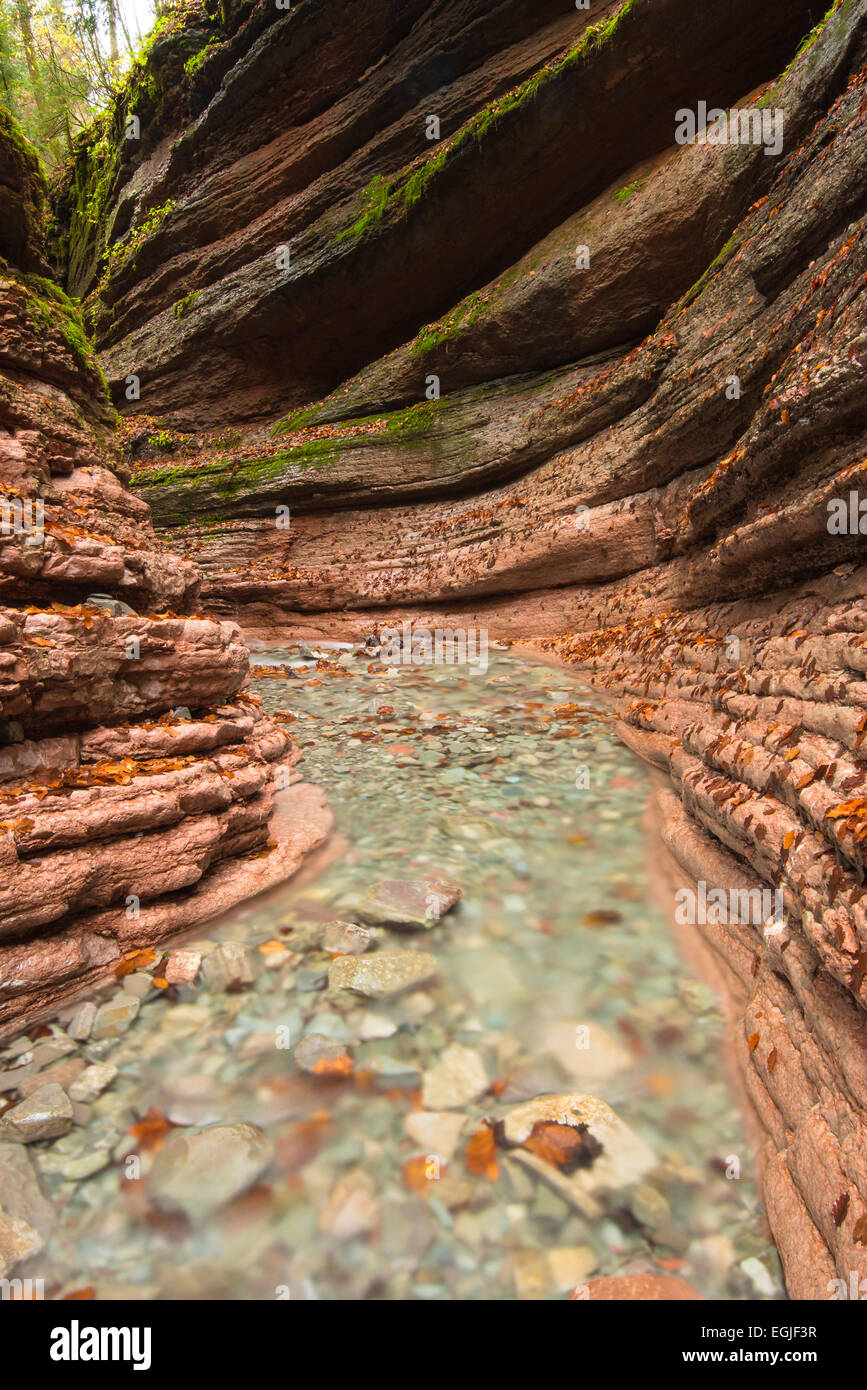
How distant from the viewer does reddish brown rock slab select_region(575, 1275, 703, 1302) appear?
7.12 ft

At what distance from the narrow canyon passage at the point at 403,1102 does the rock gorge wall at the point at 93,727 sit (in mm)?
416

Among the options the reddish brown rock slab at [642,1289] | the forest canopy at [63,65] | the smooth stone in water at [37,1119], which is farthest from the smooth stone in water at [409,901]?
the forest canopy at [63,65]

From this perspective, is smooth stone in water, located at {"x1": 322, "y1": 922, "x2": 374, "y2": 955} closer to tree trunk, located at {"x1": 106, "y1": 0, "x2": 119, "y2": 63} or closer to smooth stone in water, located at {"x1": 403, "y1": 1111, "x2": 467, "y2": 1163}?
smooth stone in water, located at {"x1": 403, "y1": 1111, "x2": 467, "y2": 1163}

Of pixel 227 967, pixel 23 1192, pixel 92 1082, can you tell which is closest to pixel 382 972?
pixel 227 967

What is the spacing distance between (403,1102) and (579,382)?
15117 millimetres

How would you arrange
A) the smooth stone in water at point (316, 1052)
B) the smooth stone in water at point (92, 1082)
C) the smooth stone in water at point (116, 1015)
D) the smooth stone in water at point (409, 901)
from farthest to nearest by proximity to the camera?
the smooth stone in water at point (409, 901)
the smooth stone in water at point (116, 1015)
the smooth stone in water at point (316, 1052)
the smooth stone in water at point (92, 1082)

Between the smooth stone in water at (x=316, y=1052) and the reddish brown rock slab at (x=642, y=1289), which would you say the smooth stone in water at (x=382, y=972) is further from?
the reddish brown rock slab at (x=642, y=1289)

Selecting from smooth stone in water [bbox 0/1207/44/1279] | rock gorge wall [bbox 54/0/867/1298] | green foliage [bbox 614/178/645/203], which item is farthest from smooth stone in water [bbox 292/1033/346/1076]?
green foliage [bbox 614/178/645/203]

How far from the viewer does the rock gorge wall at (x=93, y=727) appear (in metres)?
3.59

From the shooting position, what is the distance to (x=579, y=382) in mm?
14180

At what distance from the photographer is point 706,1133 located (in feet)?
9.09

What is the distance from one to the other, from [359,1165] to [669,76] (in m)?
18.4
